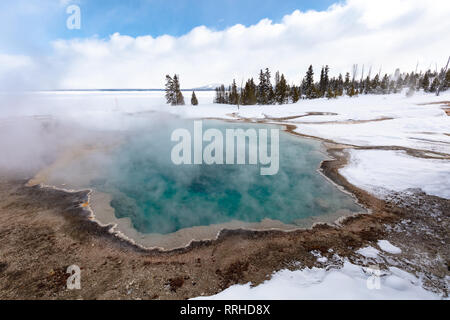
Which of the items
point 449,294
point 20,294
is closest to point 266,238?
point 449,294

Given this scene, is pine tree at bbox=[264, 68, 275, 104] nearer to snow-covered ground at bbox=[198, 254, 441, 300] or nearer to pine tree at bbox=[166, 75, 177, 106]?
pine tree at bbox=[166, 75, 177, 106]

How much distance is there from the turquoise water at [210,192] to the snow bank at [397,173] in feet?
5.34

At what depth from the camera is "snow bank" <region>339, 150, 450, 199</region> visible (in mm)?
8071

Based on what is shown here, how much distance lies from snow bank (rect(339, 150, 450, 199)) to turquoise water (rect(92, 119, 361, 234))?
1.63 m

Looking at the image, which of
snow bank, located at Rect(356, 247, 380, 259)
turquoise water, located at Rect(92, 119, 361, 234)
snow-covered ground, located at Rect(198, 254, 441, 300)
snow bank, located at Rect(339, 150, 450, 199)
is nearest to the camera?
snow-covered ground, located at Rect(198, 254, 441, 300)

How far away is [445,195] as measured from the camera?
7.34 metres

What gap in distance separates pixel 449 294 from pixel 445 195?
571cm

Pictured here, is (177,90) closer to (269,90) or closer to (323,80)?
(269,90)

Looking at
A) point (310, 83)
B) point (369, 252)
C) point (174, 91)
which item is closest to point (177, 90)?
point (174, 91)

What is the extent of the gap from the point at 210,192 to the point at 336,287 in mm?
6053

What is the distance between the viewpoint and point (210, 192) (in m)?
9.04

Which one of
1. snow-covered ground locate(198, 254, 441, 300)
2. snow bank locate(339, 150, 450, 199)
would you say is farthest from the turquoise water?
snow-covered ground locate(198, 254, 441, 300)

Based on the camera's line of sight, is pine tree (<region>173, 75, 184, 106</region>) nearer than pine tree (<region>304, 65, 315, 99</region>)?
Yes
